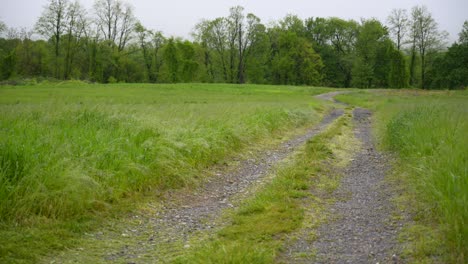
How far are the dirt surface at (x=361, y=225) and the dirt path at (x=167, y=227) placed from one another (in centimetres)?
181

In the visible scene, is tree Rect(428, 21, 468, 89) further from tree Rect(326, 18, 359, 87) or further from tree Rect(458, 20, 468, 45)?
tree Rect(326, 18, 359, 87)

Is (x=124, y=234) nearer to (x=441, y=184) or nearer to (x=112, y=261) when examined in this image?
(x=112, y=261)

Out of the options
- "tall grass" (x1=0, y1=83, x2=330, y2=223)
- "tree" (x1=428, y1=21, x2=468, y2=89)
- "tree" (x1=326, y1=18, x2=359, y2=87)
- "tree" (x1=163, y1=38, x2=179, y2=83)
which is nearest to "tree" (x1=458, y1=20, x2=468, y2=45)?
"tree" (x1=428, y1=21, x2=468, y2=89)

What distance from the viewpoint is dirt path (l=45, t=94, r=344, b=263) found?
14.5 feet

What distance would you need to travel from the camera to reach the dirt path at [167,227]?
4430mm

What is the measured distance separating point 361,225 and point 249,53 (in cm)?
8067

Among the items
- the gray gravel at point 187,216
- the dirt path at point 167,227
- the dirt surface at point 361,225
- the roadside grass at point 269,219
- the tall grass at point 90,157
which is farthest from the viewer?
the tall grass at point 90,157

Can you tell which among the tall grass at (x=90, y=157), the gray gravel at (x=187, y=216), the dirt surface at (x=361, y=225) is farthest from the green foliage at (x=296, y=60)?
the dirt surface at (x=361, y=225)

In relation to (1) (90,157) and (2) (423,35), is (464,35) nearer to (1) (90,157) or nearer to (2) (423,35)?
(2) (423,35)

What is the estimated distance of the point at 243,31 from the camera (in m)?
80.9

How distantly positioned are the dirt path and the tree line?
64.5 meters

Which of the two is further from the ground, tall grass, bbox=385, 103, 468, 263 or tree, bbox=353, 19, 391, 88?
tree, bbox=353, 19, 391, 88

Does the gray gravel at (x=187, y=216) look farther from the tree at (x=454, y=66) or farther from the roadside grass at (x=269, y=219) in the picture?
the tree at (x=454, y=66)

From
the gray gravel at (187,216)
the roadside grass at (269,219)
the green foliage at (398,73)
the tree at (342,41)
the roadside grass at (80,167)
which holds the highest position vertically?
the tree at (342,41)
